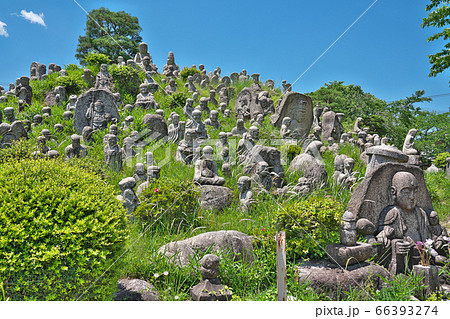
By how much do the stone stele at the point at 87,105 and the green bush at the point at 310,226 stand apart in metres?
9.70

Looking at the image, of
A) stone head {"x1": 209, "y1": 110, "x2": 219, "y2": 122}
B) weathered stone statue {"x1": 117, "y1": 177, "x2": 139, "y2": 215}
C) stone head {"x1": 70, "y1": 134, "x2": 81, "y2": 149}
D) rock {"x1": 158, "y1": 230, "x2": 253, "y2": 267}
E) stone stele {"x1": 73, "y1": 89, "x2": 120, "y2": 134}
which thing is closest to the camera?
rock {"x1": 158, "y1": 230, "x2": 253, "y2": 267}

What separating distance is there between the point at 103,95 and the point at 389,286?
11.8m

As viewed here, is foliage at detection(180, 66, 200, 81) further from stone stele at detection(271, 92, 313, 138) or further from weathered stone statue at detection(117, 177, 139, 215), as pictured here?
weathered stone statue at detection(117, 177, 139, 215)

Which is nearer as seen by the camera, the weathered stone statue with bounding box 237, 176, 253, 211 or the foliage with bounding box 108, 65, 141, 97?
the weathered stone statue with bounding box 237, 176, 253, 211

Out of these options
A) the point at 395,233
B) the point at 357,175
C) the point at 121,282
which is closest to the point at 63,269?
the point at 121,282

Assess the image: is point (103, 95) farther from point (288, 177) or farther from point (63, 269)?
point (63, 269)

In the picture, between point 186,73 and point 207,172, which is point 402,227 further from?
point 186,73

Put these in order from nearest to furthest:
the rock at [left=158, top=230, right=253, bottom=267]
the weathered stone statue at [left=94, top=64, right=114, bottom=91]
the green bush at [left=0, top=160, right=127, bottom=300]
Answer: the green bush at [left=0, top=160, right=127, bottom=300] → the rock at [left=158, top=230, right=253, bottom=267] → the weathered stone statue at [left=94, top=64, right=114, bottom=91]

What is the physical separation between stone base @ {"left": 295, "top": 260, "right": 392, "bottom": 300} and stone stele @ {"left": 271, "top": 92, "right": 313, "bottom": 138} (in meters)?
9.68

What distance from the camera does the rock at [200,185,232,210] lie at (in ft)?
22.1

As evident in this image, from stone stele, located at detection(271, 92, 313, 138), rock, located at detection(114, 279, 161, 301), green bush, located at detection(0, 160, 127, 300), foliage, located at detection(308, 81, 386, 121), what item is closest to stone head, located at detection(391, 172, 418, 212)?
rock, located at detection(114, 279, 161, 301)

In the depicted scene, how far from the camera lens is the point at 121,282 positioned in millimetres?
4172

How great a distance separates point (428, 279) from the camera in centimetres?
442

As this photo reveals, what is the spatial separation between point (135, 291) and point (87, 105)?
10.4 metres
